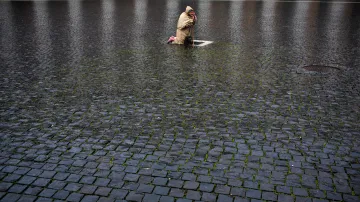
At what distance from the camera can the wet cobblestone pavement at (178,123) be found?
453cm

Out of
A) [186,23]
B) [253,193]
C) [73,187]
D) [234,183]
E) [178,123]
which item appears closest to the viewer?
[253,193]

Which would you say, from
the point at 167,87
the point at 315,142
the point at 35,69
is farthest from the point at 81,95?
the point at 315,142

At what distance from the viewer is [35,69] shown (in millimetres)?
9828

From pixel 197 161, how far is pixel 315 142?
167 cm

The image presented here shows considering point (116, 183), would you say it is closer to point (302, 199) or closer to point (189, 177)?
point (189, 177)

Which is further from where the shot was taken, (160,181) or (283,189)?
(160,181)

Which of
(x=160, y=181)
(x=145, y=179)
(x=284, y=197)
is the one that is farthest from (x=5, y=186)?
(x=284, y=197)

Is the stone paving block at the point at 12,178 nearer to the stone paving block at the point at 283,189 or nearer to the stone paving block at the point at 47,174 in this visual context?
the stone paving block at the point at 47,174

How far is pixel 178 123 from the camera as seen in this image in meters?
6.38

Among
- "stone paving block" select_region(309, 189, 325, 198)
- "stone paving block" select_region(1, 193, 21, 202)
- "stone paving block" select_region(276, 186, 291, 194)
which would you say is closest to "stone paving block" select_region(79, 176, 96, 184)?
"stone paving block" select_region(1, 193, 21, 202)

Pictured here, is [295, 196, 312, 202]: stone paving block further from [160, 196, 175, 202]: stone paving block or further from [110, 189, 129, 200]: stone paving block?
[110, 189, 129, 200]: stone paving block

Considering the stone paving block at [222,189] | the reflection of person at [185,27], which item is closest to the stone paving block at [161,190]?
the stone paving block at [222,189]

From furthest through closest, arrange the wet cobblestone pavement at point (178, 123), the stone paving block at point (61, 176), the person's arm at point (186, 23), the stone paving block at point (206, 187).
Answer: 1. the person's arm at point (186, 23)
2. the stone paving block at point (61, 176)
3. the wet cobblestone pavement at point (178, 123)
4. the stone paving block at point (206, 187)

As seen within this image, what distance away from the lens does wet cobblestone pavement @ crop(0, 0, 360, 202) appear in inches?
178
